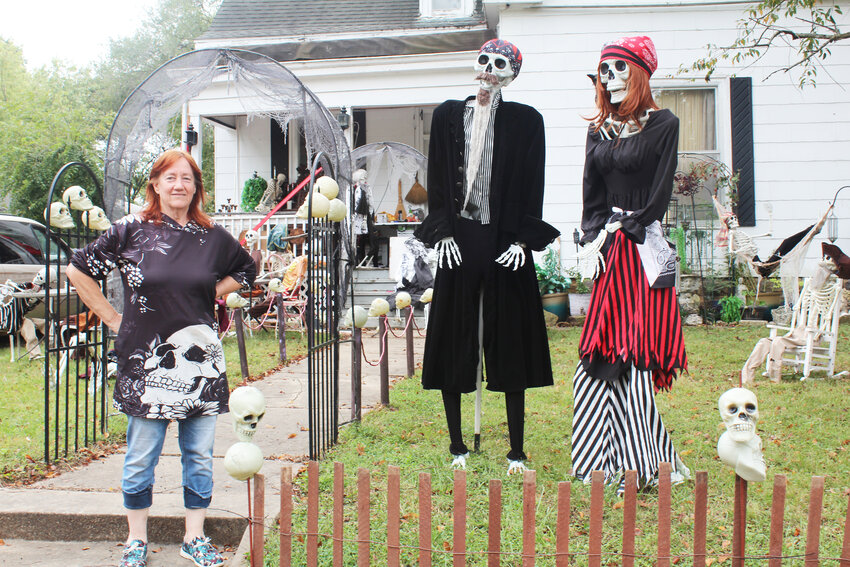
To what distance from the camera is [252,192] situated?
46.5 ft

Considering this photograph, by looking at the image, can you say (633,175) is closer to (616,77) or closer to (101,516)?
(616,77)

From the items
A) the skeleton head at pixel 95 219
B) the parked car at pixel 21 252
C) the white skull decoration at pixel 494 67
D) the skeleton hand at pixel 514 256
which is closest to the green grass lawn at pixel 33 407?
the parked car at pixel 21 252

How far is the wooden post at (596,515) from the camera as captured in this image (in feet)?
7.41

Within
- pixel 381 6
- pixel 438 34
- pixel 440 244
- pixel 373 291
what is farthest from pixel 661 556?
pixel 381 6

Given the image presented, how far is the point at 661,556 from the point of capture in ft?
7.53

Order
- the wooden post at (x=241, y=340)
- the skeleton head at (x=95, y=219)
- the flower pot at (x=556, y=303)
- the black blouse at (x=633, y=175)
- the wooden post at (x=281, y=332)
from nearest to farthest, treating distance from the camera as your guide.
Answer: the black blouse at (x=633, y=175), the skeleton head at (x=95, y=219), the wooden post at (x=241, y=340), the wooden post at (x=281, y=332), the flower pot at (x=556, y=303)

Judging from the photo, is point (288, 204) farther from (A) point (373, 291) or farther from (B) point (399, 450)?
(B) point (399, 450)

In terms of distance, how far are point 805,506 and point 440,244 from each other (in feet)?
6.99

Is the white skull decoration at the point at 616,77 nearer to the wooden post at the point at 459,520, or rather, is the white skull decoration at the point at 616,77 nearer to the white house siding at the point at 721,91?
the wooden post at the point at 459,520

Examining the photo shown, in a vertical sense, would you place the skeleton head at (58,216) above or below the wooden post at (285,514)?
above

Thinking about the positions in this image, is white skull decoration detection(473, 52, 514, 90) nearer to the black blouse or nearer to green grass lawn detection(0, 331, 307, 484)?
the black blouse

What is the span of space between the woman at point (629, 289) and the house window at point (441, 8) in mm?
10933

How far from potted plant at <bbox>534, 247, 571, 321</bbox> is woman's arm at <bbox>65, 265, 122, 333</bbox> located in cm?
803

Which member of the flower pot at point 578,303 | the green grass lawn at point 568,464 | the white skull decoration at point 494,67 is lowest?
the green grass lawn at point 568,464
